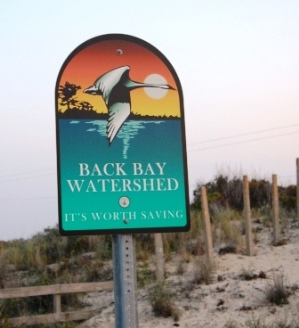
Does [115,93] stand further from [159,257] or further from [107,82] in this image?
[159,257]

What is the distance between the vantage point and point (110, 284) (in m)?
14.5

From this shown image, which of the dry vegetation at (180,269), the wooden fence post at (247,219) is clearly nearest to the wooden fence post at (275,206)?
the dry vegetation at (180,269)

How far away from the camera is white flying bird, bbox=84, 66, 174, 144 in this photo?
500cm

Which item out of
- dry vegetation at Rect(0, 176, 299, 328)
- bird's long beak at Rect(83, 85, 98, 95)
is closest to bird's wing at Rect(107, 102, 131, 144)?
bird's long beak at Rect(83, 85, 98, 95)

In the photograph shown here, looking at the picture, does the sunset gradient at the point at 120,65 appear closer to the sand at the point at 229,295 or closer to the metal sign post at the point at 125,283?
the metal sign post at the point at 125,283

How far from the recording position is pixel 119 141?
5012 millimetres

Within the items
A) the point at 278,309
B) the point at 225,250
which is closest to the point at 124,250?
the point at 278,309

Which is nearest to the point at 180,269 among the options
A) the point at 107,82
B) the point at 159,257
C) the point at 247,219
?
the point at 159,257

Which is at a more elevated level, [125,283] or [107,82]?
[107,82]

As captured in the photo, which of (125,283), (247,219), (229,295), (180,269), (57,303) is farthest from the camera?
(247,219)

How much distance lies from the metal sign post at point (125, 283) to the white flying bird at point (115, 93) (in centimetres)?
65

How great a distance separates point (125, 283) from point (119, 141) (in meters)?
0.88

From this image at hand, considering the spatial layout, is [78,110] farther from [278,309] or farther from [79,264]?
[79,264]

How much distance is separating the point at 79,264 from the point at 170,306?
13.5 ft
